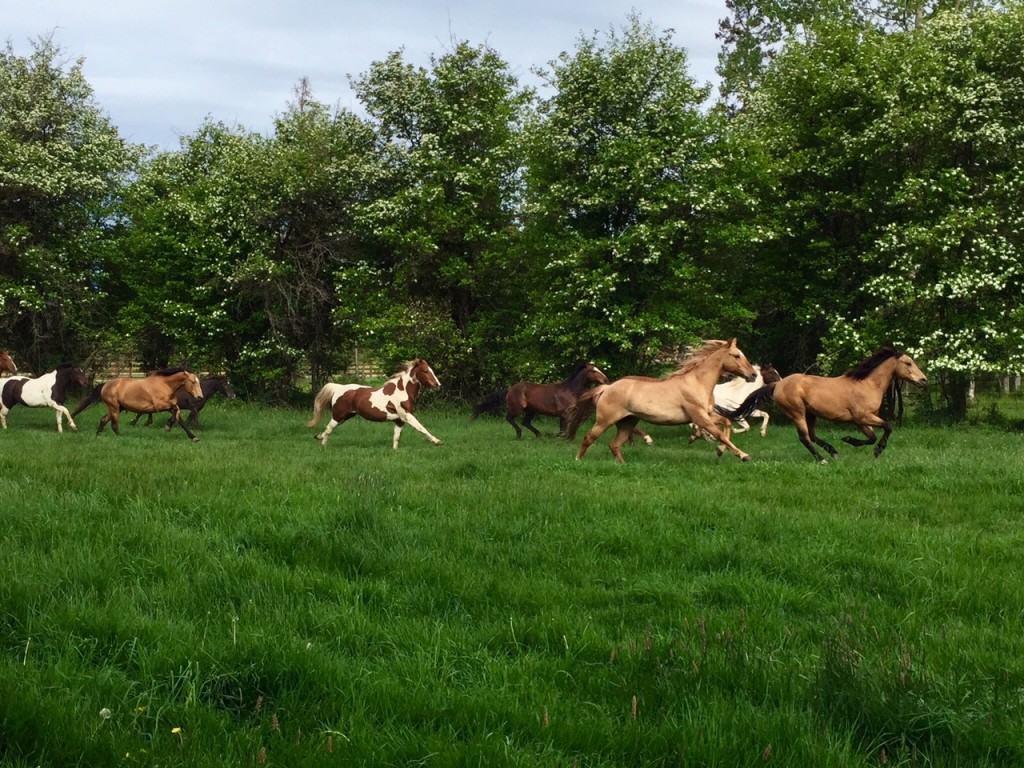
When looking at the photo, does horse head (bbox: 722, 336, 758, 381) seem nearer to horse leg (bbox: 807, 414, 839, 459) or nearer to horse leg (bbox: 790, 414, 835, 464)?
horse leg (bbox: 790, 414, 835, 464)

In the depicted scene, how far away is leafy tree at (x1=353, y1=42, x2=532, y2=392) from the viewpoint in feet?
106

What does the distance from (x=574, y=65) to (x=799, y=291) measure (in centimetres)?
1069

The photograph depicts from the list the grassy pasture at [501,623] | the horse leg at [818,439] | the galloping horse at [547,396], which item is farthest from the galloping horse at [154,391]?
the horse leg at [818,439]

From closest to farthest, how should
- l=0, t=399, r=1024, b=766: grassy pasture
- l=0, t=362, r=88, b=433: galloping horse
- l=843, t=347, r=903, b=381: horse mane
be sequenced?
A: l=0, t=399, r=1024, b=766: grassy pasture, l=843, t=347, r=903, b=381: horse mane, l=0, t=362, r=88, b=433: galloping horse

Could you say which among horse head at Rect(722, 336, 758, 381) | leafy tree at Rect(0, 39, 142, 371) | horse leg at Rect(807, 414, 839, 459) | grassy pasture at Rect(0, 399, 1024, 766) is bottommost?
grassy pasture at Rect(0, 399, 1024, 766)

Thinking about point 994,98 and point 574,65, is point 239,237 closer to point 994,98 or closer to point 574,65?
point 574,65

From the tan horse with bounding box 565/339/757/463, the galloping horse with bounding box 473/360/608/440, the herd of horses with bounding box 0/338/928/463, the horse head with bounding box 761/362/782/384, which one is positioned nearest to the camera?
the tan horse with bounding box 565/339/757/463

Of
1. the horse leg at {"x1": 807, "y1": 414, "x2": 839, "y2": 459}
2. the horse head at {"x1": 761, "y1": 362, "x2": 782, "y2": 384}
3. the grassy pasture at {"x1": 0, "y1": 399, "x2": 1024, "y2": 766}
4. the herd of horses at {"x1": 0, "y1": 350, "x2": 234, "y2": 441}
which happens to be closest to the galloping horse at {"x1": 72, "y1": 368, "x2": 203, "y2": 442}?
the herd of horses at {"x1": 0, "y1": 350, "x2": 234, "y2": 441}

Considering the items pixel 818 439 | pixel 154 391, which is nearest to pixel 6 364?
pixel 154 391

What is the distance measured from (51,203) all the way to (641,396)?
2879 cm

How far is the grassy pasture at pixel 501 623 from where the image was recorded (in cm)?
399

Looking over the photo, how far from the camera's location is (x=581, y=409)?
18.9m

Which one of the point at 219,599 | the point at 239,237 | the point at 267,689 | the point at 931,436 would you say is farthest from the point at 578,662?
the point at 239,237

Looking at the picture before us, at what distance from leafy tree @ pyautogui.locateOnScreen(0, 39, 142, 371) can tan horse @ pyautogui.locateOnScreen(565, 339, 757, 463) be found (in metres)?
25.0
